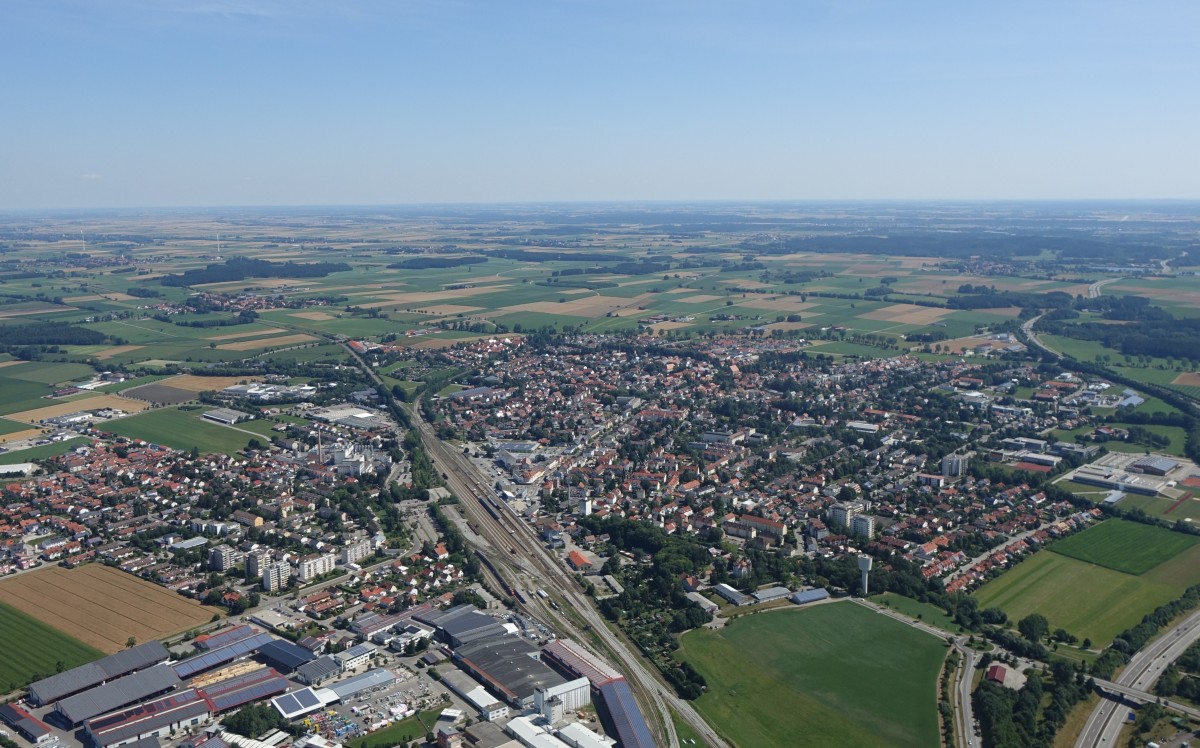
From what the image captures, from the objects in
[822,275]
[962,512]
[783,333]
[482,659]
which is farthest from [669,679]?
[822,275]

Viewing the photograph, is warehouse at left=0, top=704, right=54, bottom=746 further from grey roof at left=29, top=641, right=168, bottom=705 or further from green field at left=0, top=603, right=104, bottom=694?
green field at left=0, top=603, right=104, bottom=694

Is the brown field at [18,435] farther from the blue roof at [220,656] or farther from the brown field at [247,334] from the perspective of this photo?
the brown field at [247,334]

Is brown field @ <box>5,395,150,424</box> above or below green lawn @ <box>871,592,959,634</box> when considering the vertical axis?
above

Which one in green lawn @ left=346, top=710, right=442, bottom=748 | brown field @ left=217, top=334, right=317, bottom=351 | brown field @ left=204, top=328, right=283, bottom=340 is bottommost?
green lawn @ left=346, top=710, right=442, bottom=748

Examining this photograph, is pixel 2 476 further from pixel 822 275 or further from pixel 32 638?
pixel 822 275

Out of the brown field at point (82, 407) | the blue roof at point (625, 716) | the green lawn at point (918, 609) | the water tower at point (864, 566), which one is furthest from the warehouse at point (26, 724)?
the brown field at point (82, 407)

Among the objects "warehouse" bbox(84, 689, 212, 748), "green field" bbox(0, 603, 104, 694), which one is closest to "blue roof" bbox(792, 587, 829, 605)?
"warehouse" bbox(84, 689, 212, 748)
